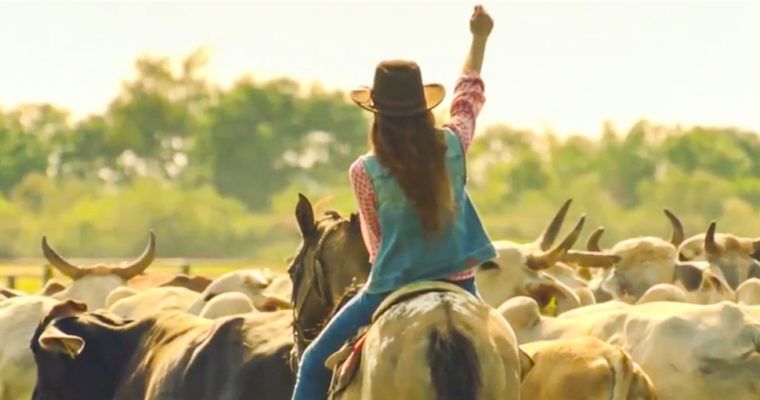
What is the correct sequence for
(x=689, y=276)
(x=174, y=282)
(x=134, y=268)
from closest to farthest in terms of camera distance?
1. (x=689, y=276)
2. (x=134, y=268)
3. (x=174, y=282)

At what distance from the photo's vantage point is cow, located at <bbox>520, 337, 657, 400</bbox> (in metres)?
10.2

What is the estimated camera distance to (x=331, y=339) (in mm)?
8789

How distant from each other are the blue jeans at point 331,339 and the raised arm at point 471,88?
56 centimetres

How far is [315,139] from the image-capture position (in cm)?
8288

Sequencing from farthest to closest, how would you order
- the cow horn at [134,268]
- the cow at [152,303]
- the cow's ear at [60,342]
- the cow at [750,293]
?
1. the cow horn at [134,268]
2. the cow at [750,293]
3. the cow at [152,303]
4. the cow's ear at [60,342]

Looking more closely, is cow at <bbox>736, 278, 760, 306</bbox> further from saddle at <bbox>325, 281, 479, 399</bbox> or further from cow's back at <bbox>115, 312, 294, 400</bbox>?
saddle at <bbox>325, 281, 479, 399</bbox>

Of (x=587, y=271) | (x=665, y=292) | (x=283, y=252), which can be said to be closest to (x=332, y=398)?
(x=665, y=292)

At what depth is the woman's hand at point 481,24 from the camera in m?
9.15

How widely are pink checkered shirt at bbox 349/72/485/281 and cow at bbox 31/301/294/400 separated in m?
1.83

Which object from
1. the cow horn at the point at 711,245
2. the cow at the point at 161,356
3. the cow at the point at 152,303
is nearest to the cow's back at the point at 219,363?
the cow at the point at 161,356

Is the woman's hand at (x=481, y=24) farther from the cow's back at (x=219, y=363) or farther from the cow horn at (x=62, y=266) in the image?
the cow horn at (x=62, y=266)

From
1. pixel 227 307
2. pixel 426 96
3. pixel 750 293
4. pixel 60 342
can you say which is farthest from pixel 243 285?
pixel 426 96

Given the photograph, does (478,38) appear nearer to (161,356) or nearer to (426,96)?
(426,96)

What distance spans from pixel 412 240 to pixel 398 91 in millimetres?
534
